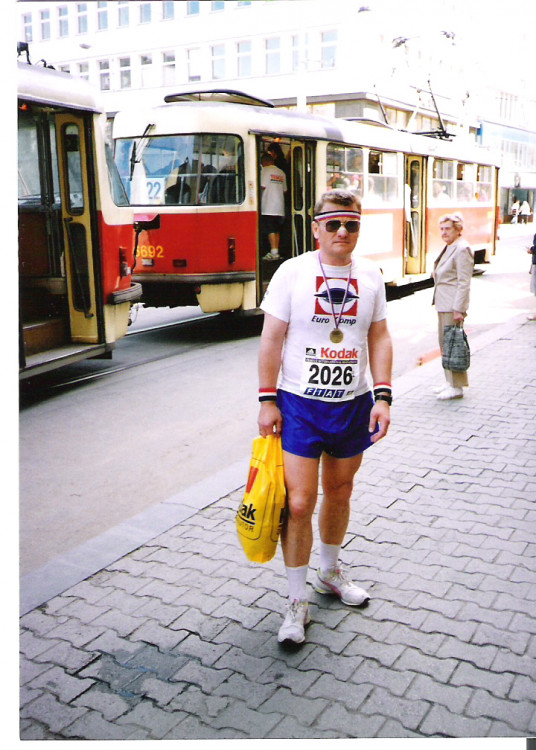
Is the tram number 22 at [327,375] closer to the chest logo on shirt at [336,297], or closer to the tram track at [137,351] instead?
the chest logo on shirt at [336,297]

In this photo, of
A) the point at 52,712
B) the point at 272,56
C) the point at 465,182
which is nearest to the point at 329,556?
the point at 52,712

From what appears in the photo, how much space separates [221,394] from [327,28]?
31174 millimetres

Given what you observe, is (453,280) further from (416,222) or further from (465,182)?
(465,182)

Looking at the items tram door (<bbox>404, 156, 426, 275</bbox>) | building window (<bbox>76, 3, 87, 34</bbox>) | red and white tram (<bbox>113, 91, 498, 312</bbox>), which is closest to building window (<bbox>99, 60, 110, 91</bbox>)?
building window (<bbox>76, 3, 87, 34</bbox>)

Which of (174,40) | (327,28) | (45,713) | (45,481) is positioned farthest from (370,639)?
(174,40)

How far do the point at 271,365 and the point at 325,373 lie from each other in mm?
225

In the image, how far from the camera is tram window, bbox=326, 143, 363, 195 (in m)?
12.3

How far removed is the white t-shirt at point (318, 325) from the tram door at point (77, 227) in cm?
515

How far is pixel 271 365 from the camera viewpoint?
3.29 m

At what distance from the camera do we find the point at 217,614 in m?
3.49

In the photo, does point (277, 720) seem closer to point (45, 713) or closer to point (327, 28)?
point (45, 713)

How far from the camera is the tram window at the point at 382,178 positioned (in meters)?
13.8

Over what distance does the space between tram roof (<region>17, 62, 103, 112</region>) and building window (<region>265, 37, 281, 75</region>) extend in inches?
1210

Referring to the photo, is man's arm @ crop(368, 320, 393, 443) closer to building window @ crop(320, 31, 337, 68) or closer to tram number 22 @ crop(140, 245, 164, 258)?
tram number 22 @ crop(140, 245, 164, 258)
